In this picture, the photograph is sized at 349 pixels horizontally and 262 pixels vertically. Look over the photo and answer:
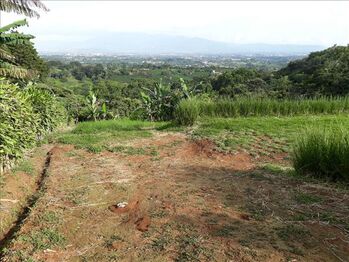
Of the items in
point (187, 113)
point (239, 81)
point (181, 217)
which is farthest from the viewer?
point (239, 81)

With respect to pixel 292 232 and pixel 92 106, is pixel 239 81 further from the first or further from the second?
pixel 292 232

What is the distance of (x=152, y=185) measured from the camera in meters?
6.17

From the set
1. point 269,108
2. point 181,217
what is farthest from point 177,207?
point 269,108

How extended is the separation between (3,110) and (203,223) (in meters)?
4.19

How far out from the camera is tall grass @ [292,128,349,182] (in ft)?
19.5

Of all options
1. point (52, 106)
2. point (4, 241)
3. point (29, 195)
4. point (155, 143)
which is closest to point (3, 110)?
point (29, 195)

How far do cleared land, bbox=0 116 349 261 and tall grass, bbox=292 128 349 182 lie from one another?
0.25 meters

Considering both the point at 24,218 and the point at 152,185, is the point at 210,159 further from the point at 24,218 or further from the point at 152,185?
the point at 24,218

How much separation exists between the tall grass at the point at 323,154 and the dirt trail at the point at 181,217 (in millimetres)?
380

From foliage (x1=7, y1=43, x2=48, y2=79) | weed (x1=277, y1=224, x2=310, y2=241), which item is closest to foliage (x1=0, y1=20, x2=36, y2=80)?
weed (x1=277, y1=224, x2=310, y2=241)

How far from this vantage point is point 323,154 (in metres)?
6.18

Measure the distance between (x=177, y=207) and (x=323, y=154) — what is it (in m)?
2.58

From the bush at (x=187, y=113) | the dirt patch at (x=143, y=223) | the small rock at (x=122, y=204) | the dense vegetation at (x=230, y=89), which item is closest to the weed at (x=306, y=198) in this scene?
the dirt patch at (x=143, y=223)

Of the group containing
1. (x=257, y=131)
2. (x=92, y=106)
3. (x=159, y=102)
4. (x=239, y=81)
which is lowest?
(x=239, y=81)
